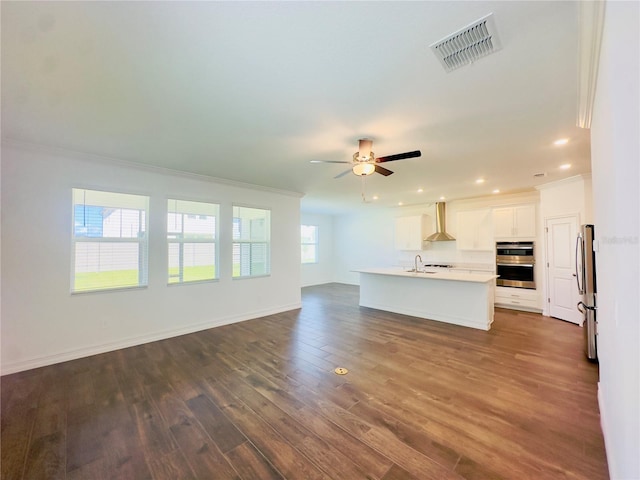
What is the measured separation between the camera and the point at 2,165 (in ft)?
10.3

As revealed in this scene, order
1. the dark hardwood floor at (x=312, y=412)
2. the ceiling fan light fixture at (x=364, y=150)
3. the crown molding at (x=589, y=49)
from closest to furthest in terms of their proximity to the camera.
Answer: the crown molding at (x=589, y=49) < the dark hardwood floor at (x=312, y=412) < the ceiling fan light fixture at (x=364, y=150)

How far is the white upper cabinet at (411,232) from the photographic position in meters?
7.82

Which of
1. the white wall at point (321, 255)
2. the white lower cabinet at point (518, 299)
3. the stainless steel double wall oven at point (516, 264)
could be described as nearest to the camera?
the white lower cabinet at point (518, 299)

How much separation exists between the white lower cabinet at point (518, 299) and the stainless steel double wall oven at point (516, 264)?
0.38ft

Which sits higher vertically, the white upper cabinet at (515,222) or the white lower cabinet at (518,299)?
the white upper cabinet at (515,222)

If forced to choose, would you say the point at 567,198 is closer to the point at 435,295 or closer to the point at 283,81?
the point at 435,295

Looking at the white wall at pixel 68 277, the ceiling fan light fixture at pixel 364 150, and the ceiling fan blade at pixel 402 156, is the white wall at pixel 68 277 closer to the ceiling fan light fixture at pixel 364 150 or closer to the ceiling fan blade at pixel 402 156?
the ceiling fan light fixture at pixel 364 150

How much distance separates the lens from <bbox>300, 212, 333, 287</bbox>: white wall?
9805 millimetres

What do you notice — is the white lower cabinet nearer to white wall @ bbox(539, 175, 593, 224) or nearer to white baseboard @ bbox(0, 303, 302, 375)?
white wall @ bbox(539, 175, 593, 224)

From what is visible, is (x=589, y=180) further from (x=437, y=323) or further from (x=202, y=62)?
(x=202, y=62)

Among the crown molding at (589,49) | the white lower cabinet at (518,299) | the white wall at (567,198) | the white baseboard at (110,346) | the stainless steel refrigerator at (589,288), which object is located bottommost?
the white baseboard at (110,346)

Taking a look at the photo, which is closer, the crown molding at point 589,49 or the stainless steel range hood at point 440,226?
the crown molding at point 589,49

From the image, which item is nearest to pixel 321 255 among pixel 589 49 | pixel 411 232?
pixel 411 232

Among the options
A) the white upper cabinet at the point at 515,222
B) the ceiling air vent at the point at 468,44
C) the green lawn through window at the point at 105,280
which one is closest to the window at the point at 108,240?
the green lawn through window at the point at 105,280
